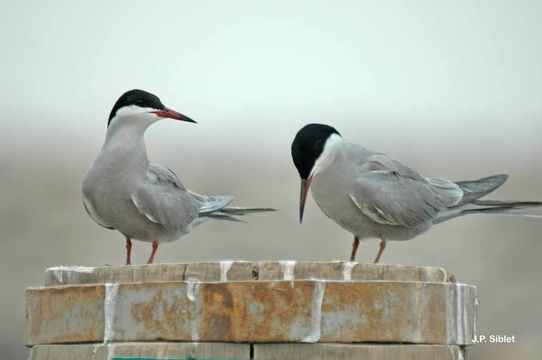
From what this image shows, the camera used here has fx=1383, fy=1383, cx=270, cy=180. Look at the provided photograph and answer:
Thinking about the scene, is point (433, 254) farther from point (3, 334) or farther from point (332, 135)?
point (332, 135)

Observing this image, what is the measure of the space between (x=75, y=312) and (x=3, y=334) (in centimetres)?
1322

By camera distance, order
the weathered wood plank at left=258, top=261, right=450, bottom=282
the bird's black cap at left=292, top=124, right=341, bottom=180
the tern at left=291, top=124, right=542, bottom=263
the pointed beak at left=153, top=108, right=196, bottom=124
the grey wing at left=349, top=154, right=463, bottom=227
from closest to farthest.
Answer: the weathered wood plank at left=258, top=261, right=450, bottom=282 < the bird's black cap at left=292, top=124, right=341, bottom=180 < the tern at left=291, top=124, right=542, bottom=263 < the pointed beak at left=153, top=108, right=196, bottom=124 < the grey wing at left=349, top=154, right=463, bottom=227

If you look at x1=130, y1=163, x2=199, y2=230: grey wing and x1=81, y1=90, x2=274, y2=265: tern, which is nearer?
x1=81, y1=90, x2=274, y2=265: tern

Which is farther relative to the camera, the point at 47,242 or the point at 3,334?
the point at 47,242

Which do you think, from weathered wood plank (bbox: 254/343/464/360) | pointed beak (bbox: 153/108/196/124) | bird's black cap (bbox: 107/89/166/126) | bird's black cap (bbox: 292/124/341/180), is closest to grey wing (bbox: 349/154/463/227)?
bird's black cap (bbox: 292/124/341/180)

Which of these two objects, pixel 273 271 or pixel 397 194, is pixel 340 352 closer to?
pixel 273 271

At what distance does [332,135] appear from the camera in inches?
324

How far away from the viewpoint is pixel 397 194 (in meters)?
8.86

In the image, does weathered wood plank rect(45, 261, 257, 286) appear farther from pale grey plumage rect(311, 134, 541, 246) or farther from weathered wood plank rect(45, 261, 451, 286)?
pale grey plumage rect(311, 134, 541, 246)

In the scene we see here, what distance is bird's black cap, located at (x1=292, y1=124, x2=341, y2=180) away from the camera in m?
7.86

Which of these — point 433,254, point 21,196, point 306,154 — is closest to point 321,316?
point 306,154

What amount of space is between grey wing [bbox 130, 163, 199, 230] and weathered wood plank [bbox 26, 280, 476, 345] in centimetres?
319

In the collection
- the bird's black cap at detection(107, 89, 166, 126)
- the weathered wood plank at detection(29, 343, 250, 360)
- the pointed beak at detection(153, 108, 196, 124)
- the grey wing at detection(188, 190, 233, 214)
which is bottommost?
the weathered wood plank at detection(29, 343, 250, 360)

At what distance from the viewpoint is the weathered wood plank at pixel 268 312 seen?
511cm
